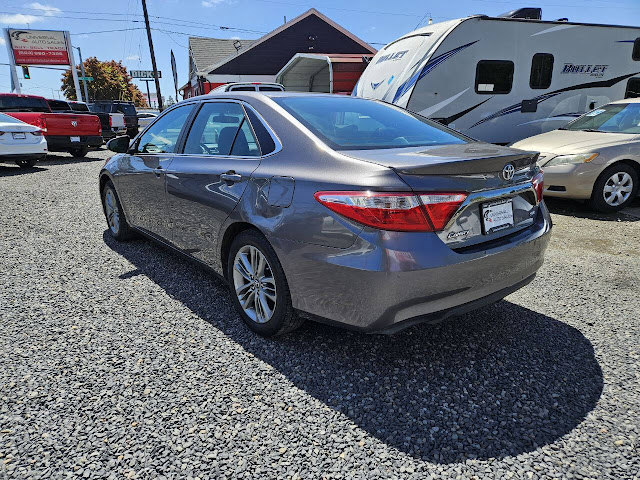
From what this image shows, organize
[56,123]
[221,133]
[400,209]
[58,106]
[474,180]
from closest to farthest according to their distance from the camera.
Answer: [400,209], [474,180], [221,133], [56,123], [58,106]

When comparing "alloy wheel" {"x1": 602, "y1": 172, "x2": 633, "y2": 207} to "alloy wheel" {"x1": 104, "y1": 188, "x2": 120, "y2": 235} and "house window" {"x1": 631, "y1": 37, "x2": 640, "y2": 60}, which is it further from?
"alloy wheel" {"x1": 104, "y1": 188, "x2": 120, "y2": 235}

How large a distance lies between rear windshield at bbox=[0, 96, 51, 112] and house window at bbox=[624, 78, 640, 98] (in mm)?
16019

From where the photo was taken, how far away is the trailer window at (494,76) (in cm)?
881

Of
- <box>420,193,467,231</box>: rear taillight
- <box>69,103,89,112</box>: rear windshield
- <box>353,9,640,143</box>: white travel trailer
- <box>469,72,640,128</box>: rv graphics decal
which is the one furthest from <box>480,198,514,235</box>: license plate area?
<box>69,103,89,112</box>: rear windshield

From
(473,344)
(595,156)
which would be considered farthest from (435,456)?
(595,156)

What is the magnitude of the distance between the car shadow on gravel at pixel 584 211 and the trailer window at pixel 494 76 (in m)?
3.01

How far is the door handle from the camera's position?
280 centimetres

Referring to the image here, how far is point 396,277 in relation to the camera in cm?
208

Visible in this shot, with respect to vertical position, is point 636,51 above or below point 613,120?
above

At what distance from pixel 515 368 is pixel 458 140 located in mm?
1496

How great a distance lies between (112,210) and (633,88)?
1089cm

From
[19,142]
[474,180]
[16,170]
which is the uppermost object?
[19,142]

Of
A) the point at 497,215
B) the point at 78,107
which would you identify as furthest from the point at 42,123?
the point at 497,215

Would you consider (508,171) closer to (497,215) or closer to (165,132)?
(497,215)
